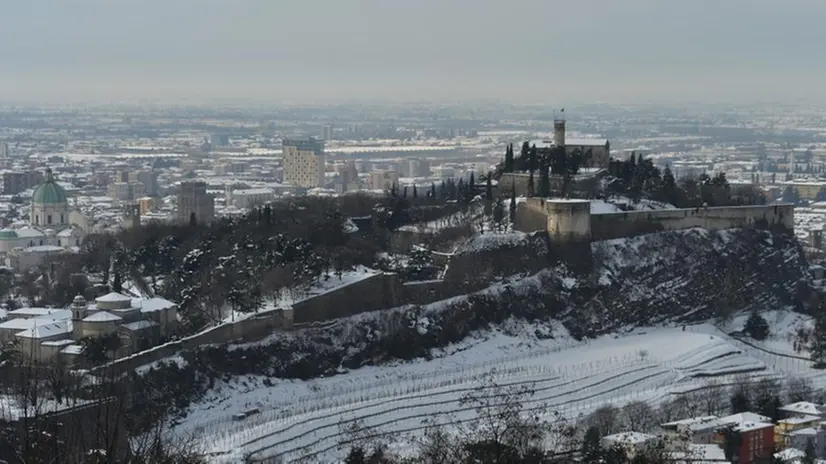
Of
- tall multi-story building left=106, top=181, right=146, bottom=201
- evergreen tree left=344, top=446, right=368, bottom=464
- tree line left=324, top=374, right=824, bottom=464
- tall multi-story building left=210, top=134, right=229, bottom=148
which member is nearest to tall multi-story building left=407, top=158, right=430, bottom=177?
tall multi-story building left=106, top=181, right=146, bottom=201

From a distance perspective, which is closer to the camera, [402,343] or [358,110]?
[402,343]

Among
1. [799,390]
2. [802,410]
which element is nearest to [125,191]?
[799,390]

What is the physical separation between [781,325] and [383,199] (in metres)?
8.65

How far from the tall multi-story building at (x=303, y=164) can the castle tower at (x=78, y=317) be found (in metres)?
42.4

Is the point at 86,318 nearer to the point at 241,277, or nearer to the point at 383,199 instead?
the point at 241,277

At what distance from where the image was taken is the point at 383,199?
105ft

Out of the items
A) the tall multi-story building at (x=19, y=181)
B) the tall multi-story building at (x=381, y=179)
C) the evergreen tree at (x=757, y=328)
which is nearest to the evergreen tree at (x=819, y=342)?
the evergreen tree at (x=757, y=328)

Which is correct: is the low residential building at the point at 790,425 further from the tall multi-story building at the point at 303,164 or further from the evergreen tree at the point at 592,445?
the tall multi-story building at the point at 303,164

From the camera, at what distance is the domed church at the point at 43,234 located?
112 feet

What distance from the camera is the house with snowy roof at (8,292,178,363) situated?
71.0 feet


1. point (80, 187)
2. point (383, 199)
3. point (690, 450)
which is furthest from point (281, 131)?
point (690, 450)

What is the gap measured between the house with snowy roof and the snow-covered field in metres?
1.77

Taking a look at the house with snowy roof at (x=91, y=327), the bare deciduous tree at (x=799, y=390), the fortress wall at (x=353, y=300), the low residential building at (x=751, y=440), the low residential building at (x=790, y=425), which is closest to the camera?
the low residential building at (x=751, y=440)

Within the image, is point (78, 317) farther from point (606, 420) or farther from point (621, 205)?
point (621, 205)
